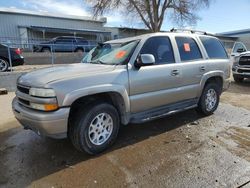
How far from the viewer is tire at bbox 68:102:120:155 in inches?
139

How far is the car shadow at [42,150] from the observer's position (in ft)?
10.9

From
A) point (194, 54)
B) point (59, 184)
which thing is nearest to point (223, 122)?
point (194, 54)

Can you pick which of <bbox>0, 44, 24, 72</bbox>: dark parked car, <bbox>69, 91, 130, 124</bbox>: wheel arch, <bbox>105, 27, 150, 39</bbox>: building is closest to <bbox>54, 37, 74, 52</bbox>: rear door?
<bbox>0, 44, 24, 72</bbox>: dark parked car

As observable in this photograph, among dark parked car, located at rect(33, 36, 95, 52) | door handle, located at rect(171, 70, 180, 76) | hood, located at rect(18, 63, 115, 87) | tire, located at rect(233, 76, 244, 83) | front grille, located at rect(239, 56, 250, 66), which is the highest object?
dark parked car, located at rect(33, 36, 95, 52)

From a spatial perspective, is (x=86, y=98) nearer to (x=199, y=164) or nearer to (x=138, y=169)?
(x=138, y=169)

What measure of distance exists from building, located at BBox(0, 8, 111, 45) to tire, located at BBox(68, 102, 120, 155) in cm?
2309

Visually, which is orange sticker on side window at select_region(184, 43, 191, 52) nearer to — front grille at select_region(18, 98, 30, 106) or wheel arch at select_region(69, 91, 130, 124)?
wheel arch at select_region(69, 91, 130, 124)

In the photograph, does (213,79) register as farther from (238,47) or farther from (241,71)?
(238,47)

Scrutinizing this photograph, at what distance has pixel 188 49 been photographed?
5102 millimetres

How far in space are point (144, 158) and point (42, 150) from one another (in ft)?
5.54

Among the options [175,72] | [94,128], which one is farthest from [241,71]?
[94,128]

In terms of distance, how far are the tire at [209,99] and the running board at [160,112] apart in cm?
22

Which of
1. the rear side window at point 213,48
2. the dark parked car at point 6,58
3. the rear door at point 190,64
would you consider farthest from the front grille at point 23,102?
the dark parked car at point 6,58

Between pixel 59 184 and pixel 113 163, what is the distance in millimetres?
825
